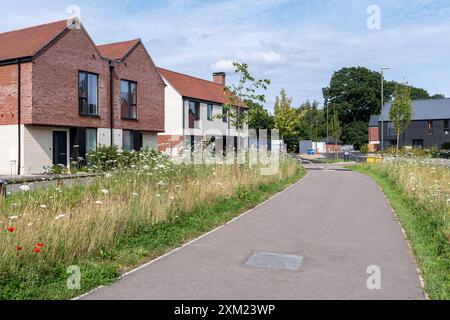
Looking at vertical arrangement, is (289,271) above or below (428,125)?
below

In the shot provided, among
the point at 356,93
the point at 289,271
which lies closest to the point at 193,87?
the point at 289,271

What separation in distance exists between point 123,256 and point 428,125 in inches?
2512

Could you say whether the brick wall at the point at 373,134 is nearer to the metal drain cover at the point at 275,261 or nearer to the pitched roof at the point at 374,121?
the pitched roof at the point at 374,121

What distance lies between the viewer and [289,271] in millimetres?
5996

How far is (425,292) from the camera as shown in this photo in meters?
5.24

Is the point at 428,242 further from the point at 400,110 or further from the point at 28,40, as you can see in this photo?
the point at 400,110

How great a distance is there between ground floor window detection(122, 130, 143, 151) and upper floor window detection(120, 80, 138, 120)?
1.03m

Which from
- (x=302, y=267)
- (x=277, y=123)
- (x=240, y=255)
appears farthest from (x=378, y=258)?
(x=277, y=123)

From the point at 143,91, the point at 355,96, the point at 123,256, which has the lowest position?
the point at 123,256

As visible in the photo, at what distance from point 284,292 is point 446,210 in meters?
5.68

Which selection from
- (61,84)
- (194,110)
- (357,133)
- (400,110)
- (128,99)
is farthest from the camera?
(357,133)

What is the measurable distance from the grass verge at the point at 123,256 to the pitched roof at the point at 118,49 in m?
18.4

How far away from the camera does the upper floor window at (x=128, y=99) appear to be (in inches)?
1059

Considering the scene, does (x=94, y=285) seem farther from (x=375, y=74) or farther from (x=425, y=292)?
(x=375, y=74)
